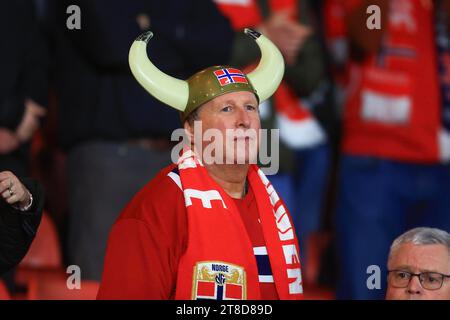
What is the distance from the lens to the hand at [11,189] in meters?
3.86

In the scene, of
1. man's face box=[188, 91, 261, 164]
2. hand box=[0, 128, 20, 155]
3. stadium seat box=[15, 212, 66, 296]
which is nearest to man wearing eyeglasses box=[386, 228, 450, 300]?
man's face box=[188, 91, 261, 164]

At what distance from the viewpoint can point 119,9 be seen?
17.8ft

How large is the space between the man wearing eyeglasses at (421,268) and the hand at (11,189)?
125 centimetres

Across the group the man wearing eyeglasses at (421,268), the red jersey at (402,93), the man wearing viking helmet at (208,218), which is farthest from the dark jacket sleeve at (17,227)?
the red jersey at (402,93)

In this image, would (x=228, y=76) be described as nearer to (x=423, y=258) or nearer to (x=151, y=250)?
(x=151, y=250)

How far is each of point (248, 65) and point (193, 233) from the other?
1820mm

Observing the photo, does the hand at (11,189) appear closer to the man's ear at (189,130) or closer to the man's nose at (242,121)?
the man's ear at (189,130)

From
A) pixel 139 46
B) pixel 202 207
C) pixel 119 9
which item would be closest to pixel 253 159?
pixel 202 207

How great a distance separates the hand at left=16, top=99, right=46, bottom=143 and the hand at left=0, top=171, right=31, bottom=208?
1.52 meters

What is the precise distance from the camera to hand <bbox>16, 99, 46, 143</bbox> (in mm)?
5445

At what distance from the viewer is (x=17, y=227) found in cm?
402

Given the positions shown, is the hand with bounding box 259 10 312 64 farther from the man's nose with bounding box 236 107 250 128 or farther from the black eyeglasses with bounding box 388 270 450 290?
the black eyeglasses with bounding box 388 270 450 290

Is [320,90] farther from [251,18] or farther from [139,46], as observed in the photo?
[139,46]

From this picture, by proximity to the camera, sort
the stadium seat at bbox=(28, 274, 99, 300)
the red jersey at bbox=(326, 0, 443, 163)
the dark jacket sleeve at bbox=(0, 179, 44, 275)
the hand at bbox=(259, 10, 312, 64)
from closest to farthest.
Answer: the dark jacket sleeve at bbox=(0, 179, 44, 275) < the stadium seat at bbox=(28, 274, 99, 300) < the hand at bbox=(259, 10, 312, 64) < the red jersey at bbox=(326, 0, 443, 163)
